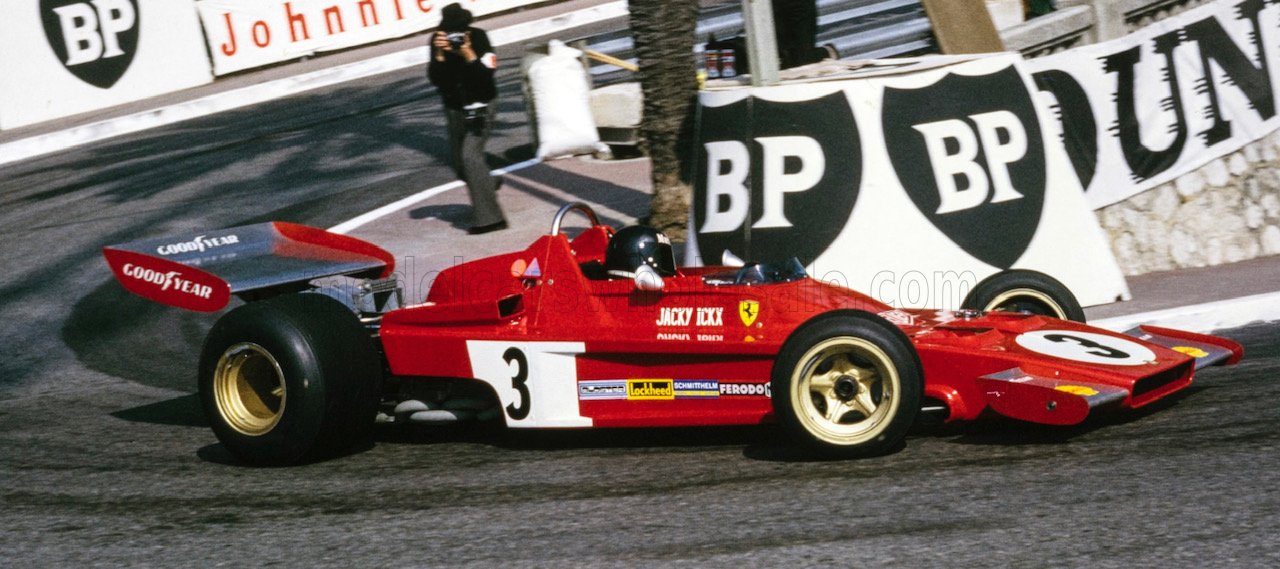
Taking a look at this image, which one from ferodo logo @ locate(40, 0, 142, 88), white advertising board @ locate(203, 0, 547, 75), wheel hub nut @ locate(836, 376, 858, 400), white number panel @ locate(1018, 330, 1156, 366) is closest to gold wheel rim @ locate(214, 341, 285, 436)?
wheel hub nut @ locate(836, 376, 858, 400)

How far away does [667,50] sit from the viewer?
10398 millimetres

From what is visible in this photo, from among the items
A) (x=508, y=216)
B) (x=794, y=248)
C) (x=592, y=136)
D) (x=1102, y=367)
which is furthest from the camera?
(x=592, y=136)

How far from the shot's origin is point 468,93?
34.8ft

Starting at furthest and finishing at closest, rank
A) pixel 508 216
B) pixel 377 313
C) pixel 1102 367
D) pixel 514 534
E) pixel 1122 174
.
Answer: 1. pixel 508 216
2. pixel 1122 174
3. pixel 377 313
4. pixel 1102 367
5. pixel 514 534

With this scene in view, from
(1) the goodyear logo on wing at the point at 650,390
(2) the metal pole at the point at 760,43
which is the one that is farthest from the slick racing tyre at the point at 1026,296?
(2) the metal pole at the point at 760,43

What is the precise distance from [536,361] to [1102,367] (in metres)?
2.38

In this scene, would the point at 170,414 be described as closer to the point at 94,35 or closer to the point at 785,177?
the point at 785,177

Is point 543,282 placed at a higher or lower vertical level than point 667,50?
lower

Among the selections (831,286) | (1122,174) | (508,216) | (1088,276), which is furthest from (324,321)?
(1122,174)

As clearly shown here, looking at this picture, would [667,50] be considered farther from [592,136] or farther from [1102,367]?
[1102,367]

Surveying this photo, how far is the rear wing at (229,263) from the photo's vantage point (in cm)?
652

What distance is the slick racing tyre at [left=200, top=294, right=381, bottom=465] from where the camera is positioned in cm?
602

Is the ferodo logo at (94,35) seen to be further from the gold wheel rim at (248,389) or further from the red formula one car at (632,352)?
the gold wheel rim at (248,389)

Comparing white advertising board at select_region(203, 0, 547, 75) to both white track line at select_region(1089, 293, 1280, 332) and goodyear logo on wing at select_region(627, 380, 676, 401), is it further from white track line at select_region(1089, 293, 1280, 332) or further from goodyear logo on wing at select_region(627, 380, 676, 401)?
goodyear logo on wing at select_region(627, 380, 676, 401)
